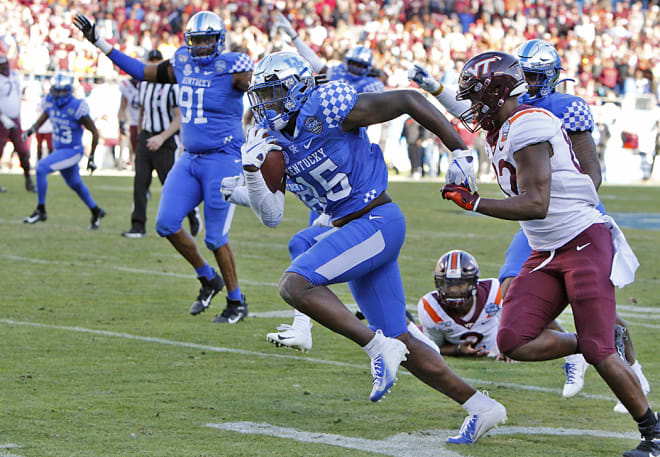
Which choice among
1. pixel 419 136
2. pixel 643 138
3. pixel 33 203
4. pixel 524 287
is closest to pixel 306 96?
pixel 524 287

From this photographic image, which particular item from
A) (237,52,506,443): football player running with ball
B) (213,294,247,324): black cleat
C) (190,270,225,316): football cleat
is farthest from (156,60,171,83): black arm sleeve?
(237,52,506,443): football player running with ball

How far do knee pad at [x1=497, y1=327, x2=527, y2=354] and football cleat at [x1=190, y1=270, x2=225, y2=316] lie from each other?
343cm

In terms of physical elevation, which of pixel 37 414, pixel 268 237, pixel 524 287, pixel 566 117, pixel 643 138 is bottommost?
pixel 643 138

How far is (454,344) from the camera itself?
6.60 m

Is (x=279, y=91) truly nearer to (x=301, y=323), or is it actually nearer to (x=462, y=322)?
(x=301, y=323)

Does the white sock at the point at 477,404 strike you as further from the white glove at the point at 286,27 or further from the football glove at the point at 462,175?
the white glove at the point at 286,27

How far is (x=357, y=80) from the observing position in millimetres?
9938

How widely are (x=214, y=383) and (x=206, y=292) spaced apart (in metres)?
2.18

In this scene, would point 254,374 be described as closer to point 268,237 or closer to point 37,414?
point 37,414

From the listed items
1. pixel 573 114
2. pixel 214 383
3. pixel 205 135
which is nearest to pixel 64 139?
pixel 205 135

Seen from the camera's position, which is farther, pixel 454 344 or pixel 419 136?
pixel 419 136

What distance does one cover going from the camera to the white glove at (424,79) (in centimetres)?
498

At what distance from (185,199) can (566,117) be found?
2867 millimetres

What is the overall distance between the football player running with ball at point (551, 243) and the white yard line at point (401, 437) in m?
0.37
